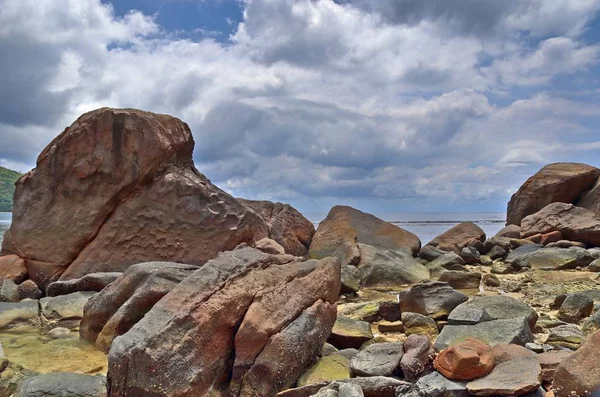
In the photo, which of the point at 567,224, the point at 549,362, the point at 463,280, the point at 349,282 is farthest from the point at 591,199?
the point at 549,362

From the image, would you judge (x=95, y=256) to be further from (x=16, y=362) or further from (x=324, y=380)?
(x=324, y=380)

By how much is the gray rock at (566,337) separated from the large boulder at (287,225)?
1077 cm

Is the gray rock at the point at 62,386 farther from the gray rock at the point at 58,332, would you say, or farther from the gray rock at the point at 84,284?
the gray rock at the point at 84,284

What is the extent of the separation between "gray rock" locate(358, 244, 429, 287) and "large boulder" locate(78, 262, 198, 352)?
25.4 ft

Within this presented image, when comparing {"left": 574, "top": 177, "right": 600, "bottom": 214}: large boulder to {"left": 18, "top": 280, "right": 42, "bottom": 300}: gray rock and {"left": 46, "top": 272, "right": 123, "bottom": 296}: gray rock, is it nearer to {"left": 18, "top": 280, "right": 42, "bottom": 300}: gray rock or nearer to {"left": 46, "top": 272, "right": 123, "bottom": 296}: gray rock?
{"left": 46, "top": 272, "right": 123, "bottom": 296}: gray rock

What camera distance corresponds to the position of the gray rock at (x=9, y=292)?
11.8 meters

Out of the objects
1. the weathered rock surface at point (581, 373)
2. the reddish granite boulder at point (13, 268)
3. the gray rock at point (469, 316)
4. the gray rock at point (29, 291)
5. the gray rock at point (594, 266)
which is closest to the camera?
the weathered rock surface at point (581, 373)

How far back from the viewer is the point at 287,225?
19031mm

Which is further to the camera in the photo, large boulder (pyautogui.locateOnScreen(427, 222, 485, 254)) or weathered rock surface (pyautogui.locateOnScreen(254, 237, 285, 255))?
large boulder (pyautogui.locateOnScreen(427, 222, 485, 254))

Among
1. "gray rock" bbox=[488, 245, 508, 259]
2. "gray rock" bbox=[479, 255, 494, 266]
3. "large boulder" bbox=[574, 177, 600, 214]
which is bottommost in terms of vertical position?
"gray rock" bbox=[479, 255, 494, 266]

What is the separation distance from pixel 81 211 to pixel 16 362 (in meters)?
6.69

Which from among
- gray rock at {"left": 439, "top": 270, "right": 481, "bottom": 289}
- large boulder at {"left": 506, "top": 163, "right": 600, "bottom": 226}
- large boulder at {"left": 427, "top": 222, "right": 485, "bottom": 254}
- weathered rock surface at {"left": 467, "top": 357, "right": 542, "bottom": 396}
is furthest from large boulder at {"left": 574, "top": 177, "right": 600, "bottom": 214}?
weathered rock surface at {"left": 467, "top": 357, "right": 542, "bottom": 396}

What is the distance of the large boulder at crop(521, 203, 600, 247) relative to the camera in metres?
22.2

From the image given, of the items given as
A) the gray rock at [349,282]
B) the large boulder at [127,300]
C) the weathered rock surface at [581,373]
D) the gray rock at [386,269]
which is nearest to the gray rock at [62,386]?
the large boulder at [127,300]
